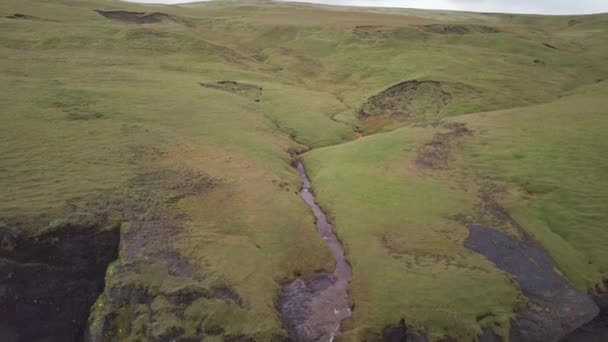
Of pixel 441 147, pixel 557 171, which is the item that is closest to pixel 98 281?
pixel 441 147

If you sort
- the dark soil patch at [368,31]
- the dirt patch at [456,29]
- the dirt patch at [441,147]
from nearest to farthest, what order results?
1. the dirt patch at [441,147]
2. the dark soil patch at [368,31]
3. the dirt patch at [456,29]

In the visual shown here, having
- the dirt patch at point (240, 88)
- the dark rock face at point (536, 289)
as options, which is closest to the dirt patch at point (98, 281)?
the dark rock face at point (536, 289)

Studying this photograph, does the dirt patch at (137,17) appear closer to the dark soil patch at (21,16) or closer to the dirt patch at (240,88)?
the dark soil patch at (21,16)

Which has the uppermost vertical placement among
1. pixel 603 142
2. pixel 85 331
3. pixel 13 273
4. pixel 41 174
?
pixel 603 142

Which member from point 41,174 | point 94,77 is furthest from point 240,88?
point 41,174

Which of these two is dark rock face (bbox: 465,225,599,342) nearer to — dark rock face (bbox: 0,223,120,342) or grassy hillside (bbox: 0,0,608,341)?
grassy hillside (bbox: 0,0,608,341)

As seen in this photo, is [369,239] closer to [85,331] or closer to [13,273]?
[85,331]
